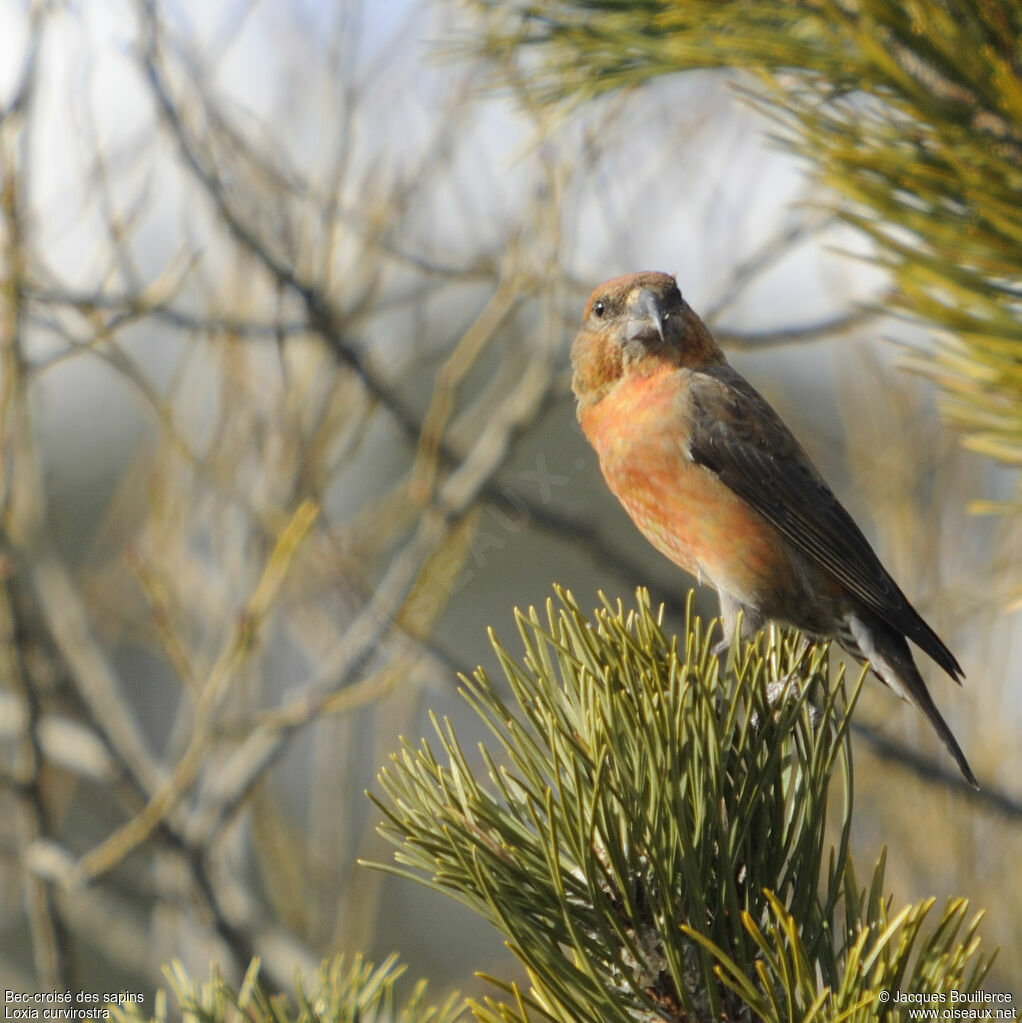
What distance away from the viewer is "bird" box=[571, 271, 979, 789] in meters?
2.72

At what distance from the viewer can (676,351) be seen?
3.06 m

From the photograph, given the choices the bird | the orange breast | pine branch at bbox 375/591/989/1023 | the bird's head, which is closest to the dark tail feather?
the bird

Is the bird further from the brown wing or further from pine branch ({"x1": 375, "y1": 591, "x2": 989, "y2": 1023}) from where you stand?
pine branch ({"x1": 375, "y1": 591, "x2": 989, "y2": 1023})

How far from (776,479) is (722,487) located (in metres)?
0.22

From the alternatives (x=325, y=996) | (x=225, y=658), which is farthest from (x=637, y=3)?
(x=325, y=996)

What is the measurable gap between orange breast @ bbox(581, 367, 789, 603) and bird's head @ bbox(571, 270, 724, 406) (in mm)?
153

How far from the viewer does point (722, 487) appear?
2.83 metres

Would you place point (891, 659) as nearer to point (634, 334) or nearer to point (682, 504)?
point (682, 504)

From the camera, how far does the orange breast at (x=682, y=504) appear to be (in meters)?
2.74

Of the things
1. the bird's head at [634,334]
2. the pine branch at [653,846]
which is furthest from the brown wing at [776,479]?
the pine branch at [653,846]

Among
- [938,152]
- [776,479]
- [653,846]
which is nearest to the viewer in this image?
[653,846]

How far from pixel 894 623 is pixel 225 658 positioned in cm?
152

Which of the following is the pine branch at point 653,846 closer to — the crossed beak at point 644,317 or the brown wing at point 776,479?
the brown wing at point 776,479

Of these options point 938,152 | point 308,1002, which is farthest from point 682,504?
point 308,1002
